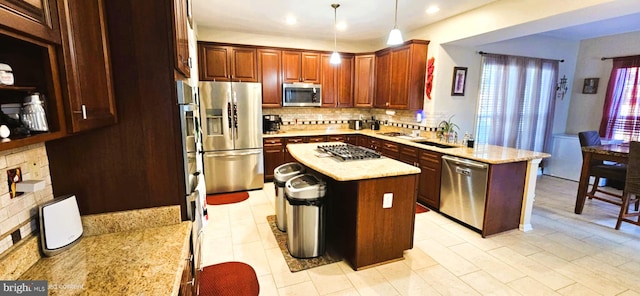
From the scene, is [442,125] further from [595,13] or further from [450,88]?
[595,13]

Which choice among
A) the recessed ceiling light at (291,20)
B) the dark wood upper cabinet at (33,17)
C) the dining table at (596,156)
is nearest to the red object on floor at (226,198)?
the recessed ceiling light at (291,20)

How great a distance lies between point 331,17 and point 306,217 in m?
2.90

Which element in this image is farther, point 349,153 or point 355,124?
point 355,124

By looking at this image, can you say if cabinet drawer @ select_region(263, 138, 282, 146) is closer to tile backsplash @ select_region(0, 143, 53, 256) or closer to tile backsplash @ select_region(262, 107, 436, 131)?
tile backsplash @ select_region(262, 107, 436, 131)

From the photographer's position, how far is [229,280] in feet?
7.57

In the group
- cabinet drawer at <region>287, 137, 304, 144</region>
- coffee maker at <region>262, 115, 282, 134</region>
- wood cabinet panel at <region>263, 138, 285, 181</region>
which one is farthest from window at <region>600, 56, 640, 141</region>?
coffee maker at <region>262, 115, 282, 134</region>

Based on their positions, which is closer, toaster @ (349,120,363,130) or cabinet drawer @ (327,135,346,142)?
cabinet drawer @ (327,135,346,142)

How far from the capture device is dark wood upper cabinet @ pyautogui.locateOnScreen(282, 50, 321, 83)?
16.5ft

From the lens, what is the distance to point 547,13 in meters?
2.84

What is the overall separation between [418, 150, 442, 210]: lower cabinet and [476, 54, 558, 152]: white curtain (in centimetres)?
176

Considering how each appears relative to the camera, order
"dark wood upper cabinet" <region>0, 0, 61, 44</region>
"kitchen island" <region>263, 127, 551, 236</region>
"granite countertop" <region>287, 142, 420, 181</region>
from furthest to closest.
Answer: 1. "kitchen island" <region>263, 127, 551, 236</region>
2. "granite countertop" <region>287, 142, 420, 181</region>
3. "dark wood upper cabinet" <region>0, 0, 61, 44</region>

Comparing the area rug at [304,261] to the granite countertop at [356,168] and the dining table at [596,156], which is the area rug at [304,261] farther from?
the dining table at [596,156]

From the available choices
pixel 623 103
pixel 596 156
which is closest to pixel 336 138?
pixel 596 156

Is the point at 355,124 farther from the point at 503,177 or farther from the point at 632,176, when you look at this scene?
the point at 632,176
